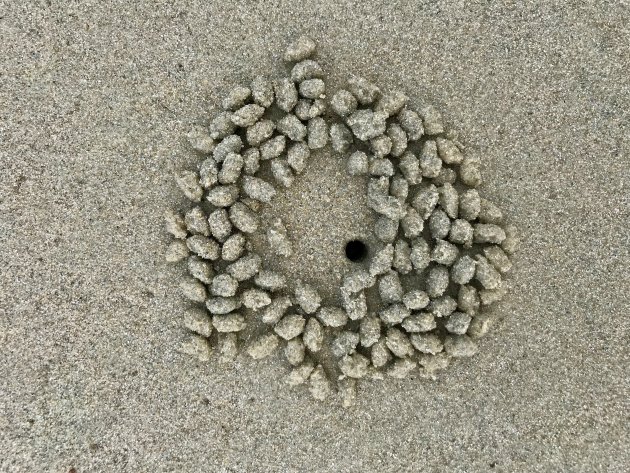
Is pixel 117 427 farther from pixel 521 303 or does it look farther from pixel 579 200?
pixel 579 200

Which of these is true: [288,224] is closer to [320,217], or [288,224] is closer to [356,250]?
[320,217]

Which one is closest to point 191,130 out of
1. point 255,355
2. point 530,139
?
point 255,355

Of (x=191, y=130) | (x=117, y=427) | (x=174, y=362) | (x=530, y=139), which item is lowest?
Result: (x=117, y=427)

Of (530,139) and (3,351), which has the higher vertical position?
(530,139)
